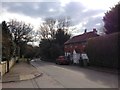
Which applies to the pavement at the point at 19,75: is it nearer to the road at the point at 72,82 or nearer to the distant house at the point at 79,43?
the road at the point at 72,82

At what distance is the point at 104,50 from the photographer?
29.7 metres

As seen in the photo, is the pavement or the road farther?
the pavement

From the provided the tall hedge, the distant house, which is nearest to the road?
the tall hedge

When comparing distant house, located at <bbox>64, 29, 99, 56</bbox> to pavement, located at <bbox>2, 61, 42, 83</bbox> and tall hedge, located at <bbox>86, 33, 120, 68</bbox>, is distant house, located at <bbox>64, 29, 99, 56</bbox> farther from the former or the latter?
pavement, located at <bbox>2, 61, 42, 83</bbox>

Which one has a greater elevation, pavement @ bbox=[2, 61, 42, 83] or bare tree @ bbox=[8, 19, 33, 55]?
bare tree @ bbox=[8, 19, 33, 55]

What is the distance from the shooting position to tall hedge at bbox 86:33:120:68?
26.7 m

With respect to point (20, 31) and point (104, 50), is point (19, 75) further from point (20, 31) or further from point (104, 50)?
point (20, 31)

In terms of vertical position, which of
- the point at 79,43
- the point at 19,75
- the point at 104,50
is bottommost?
the point at 19,75

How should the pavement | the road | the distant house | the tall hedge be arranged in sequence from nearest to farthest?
1. the road
2. the pavement
3. the tall hedge
4. the distant house

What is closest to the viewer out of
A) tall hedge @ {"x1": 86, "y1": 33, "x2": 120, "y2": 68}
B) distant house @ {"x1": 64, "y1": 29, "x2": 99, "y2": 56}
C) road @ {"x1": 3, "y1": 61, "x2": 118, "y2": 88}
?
road @ {"x1": 3, "y1": 61, "x2": 118, "y2": 88}

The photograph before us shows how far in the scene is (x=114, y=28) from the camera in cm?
3278

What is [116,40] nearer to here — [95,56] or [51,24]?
[95,56]

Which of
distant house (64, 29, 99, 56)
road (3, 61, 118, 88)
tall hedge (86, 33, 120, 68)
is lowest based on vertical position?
road (3, 61, 118, 88)

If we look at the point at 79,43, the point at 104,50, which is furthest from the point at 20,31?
the point at 104,50
